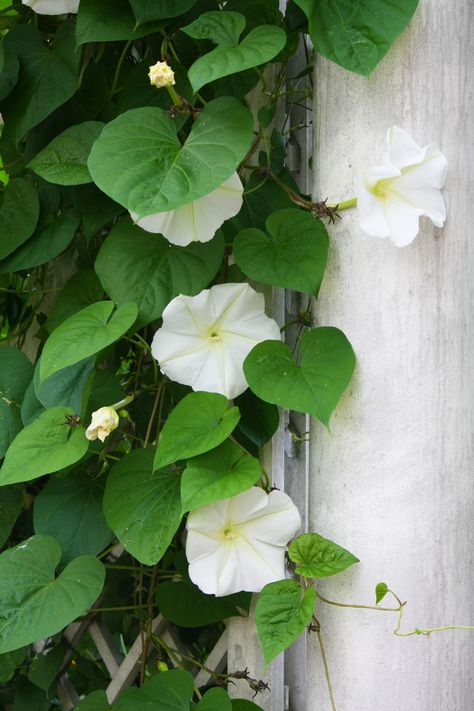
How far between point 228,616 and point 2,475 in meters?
0.40

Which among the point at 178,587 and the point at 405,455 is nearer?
the point at 405,455

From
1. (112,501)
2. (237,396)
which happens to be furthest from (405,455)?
(112,501)

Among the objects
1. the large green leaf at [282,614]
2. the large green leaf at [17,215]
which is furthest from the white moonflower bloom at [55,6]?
the large green leaf at [282,614]

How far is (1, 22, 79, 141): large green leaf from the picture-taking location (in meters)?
1.25

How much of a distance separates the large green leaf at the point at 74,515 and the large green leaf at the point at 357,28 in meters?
0.67

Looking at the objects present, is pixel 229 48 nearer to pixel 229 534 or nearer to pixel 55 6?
pixel 55 6

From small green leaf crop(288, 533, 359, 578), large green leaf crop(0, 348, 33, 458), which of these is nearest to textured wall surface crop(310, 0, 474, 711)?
small green leaf crop(288, 533, 359, 578)

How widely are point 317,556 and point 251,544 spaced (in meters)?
0.09

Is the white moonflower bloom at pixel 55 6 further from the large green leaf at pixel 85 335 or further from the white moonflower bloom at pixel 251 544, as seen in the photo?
the white moonflower bloom at pixel 251 544

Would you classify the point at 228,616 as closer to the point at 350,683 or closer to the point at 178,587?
the point at 178,587

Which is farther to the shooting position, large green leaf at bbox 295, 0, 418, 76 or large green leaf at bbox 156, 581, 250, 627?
large green leaf at bbox 156, 581, 250, 627

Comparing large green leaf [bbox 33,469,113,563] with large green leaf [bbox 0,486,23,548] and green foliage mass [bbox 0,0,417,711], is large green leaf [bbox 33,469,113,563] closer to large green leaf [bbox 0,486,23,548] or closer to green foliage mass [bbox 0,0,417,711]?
green foliage mass [bbox 0,0,417,711]

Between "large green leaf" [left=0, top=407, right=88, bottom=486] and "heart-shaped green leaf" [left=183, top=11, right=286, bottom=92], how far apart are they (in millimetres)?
450

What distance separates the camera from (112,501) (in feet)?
3.67
